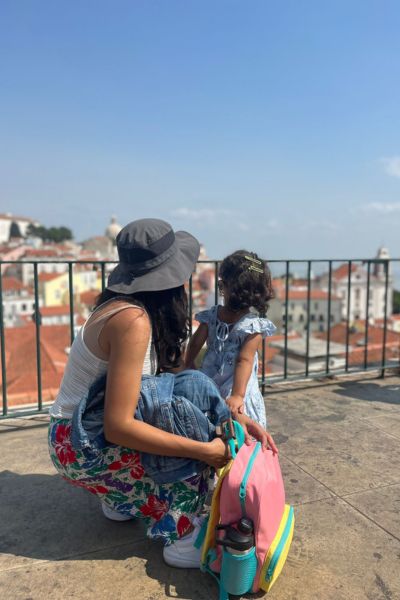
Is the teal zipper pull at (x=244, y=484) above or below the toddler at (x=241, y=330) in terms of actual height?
below

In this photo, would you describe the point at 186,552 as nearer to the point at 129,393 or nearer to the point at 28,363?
the point at 129,393

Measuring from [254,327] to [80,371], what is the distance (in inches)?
37.9

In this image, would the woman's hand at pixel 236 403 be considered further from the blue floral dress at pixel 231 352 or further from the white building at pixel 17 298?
the white building at pixel 17 298

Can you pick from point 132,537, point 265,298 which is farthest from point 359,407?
point 132,537

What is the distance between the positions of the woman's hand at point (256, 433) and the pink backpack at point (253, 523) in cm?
13

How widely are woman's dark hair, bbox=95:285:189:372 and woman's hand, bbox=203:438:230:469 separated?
420 millimetres

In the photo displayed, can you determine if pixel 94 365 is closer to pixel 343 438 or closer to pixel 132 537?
pixel 132 537

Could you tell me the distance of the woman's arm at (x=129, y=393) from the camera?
1.64 m

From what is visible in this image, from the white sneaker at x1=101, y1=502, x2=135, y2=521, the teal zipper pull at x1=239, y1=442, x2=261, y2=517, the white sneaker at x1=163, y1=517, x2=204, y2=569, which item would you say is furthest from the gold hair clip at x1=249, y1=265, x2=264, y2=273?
the white sneaker at x1=101, y1=502, x2=135, y2=521

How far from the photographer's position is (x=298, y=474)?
2609 mm

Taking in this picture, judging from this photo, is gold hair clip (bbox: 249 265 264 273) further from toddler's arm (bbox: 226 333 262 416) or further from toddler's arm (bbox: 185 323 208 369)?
toddler's arm (bbox: 185 323 208 369)

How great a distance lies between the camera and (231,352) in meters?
2.53

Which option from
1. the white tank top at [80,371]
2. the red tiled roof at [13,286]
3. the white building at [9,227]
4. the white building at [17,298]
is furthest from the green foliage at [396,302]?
the white tank top at [80,371]

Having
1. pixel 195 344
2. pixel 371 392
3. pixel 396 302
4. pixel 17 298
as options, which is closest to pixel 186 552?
pixel 195 344
